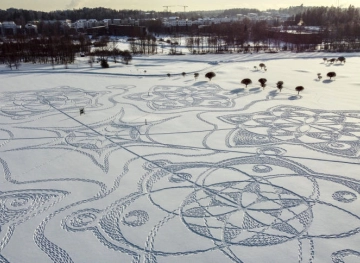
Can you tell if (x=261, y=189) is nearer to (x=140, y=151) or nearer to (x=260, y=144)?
(x=260, y=144)

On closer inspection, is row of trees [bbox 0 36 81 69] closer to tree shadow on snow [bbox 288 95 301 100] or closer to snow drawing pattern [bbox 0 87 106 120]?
snow drawing pattern [bbox 0 87 106 120]

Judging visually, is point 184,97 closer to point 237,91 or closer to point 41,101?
point 237,91

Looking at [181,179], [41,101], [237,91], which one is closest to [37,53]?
[41,101]

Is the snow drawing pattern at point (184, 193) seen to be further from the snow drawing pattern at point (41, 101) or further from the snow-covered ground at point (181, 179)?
the snow drawing pattern at point (41, 101)

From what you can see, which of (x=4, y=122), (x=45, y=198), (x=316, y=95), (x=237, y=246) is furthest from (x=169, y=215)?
(x=316, y=95)

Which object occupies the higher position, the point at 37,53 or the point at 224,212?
the point at 37,53

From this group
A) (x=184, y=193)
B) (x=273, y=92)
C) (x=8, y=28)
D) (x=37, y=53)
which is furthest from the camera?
(x=8, y=28)
